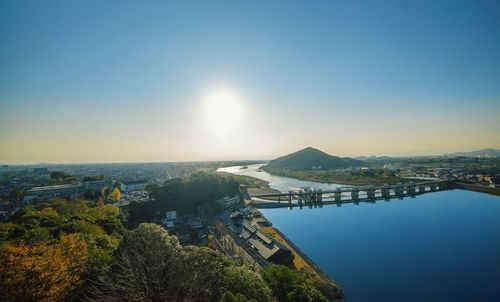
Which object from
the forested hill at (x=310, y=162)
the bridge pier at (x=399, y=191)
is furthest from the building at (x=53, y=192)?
the forested hill at (x=310, y=162)

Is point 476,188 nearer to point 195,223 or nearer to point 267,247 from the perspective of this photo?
point 267,247

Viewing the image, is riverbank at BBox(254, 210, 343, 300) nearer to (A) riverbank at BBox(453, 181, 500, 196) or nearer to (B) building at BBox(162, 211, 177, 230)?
(B) building at BBox(162, 211, 177, 230)

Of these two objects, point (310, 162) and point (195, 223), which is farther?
point (310, 162)

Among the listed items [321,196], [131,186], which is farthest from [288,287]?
[131,186]

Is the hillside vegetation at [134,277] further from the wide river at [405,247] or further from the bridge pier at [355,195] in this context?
the bridge pier at [355,195]

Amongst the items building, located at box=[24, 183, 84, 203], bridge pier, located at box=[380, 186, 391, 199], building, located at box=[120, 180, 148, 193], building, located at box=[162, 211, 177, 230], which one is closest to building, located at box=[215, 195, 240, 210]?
building, located at box=[162, 211, 177, 230]

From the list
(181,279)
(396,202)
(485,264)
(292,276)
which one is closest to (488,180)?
(396,202)

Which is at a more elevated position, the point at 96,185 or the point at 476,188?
the point at 96,185

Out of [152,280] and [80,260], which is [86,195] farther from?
[152,280]
